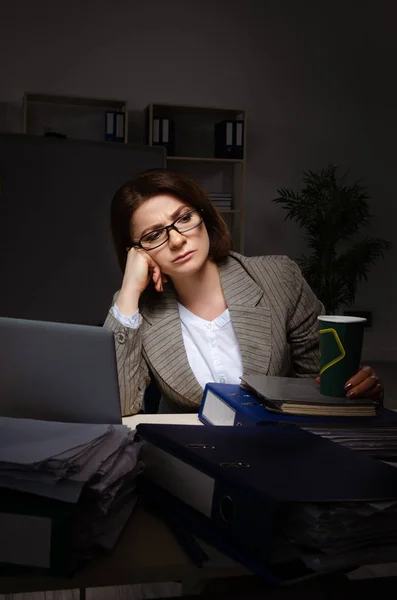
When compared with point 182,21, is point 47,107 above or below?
below

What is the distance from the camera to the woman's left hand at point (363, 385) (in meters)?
1.12

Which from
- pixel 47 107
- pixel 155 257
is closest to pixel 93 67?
pixel 47 107

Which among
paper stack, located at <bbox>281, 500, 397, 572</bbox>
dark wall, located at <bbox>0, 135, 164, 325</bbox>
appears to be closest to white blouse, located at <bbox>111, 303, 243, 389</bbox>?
paper stack, located at <bbox>281, 500, 397, 572</bbox>

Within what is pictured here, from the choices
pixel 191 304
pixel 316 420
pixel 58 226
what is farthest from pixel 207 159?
pixel 316 420

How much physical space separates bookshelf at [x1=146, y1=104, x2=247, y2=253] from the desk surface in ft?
15.8

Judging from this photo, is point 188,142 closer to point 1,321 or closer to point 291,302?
point 291,302

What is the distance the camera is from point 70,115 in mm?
5332

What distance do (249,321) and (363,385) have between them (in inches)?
21.6

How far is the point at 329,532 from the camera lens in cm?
61

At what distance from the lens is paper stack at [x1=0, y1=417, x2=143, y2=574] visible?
60cm

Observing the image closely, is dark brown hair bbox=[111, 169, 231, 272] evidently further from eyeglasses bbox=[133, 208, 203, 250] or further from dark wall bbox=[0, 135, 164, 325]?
dark wall bbox=[0, 135, 164, 325]

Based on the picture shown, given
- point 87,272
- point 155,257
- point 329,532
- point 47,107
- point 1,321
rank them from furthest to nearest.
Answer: point 47,107, point 87,272, point 155,257, point 1,321, point 329,532

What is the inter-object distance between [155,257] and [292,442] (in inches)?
34.6

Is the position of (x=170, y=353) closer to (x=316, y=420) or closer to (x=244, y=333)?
(x=244, y=333)
